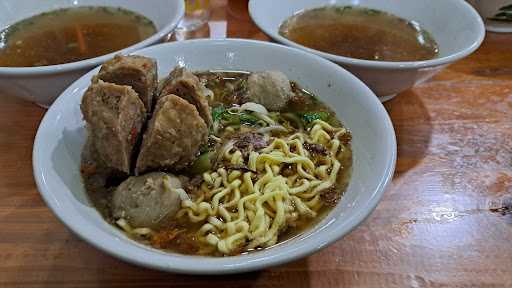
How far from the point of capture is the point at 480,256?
5.19 feet

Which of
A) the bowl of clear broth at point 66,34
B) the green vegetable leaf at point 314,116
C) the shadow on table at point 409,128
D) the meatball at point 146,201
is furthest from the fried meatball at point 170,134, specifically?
the shadow on table at point 409,128

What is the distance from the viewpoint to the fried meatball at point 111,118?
55.7 inches

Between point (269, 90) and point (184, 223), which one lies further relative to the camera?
point (269, 90)

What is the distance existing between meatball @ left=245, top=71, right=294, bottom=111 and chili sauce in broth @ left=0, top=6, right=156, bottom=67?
2.68ft

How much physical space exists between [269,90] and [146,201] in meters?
0.72

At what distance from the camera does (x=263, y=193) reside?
156 centimetres

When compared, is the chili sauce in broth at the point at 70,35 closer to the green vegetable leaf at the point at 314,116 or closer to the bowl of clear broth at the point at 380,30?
the bowl of clear broth at the point at 380,30

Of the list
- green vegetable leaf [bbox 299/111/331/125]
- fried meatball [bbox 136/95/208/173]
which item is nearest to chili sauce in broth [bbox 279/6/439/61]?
green vegetable leaf [bbox 299/111/331/125]

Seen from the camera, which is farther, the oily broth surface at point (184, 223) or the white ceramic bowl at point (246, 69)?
the oily broth surface at point (184, 223)

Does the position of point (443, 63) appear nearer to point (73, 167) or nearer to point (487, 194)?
point (487, 194)

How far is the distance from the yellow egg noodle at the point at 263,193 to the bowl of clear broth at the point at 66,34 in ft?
2.59

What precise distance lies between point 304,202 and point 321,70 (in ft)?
2.07

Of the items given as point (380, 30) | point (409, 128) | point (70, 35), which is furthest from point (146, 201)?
point (380, 30)

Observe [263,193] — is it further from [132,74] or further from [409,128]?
[409,128]
